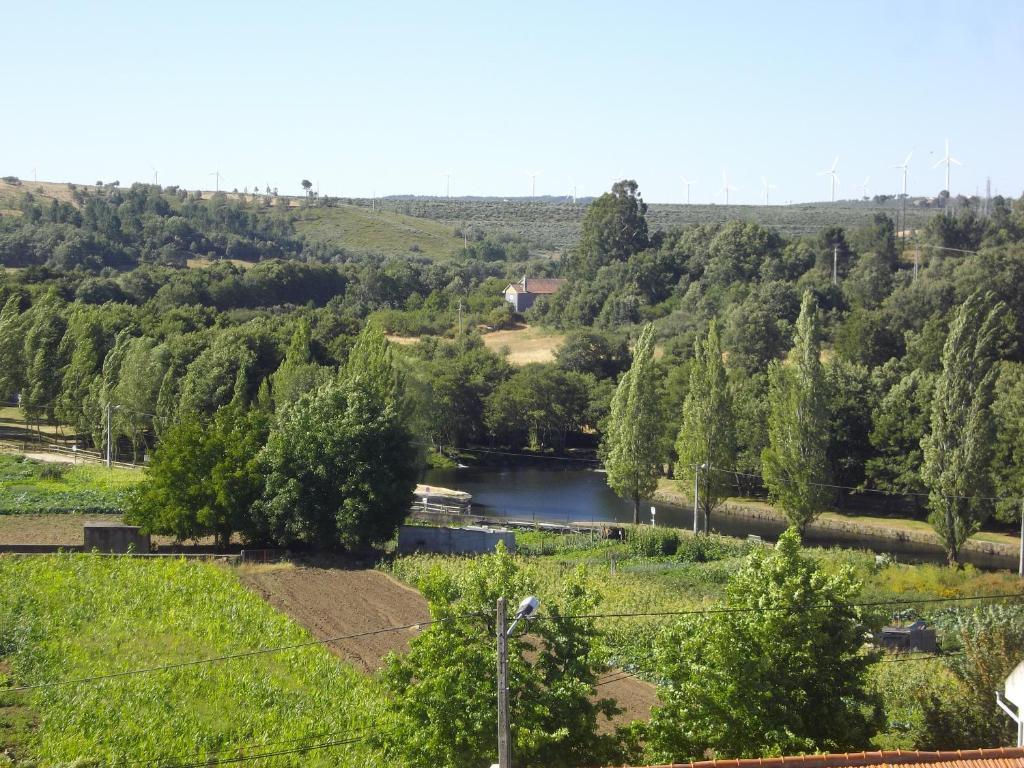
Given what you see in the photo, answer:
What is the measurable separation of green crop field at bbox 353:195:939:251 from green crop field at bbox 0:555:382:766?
11764 centimetres

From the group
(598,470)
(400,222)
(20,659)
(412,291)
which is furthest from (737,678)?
(400,222)

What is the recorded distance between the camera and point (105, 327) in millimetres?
58938

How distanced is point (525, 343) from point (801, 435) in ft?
131

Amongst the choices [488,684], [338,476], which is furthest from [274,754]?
[338,476]

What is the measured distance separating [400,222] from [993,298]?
98134mm

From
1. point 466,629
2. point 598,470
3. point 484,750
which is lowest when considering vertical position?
point 598,470

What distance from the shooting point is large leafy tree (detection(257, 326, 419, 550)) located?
108 ft

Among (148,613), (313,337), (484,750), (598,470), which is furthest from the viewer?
(313,337)

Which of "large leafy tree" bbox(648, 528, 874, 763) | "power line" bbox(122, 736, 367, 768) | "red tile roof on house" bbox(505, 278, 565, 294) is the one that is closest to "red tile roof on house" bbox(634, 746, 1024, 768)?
"large leafy tree" bbox(648, 528, 874, 763)

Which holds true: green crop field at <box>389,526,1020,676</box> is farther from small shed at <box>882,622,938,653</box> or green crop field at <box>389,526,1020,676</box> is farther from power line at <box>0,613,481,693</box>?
power line at <box>0,613,481,693</box>

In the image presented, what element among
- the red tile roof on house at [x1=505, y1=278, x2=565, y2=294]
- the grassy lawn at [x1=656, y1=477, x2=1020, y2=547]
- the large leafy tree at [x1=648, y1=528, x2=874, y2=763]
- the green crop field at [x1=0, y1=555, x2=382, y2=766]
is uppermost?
the red tile roof on house at [x1=505, y1=278, x2=565, y2=294]

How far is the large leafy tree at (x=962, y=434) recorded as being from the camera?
117ft

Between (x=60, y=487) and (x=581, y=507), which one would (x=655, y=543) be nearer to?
(x=581, y=507)

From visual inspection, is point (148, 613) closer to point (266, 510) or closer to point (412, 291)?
point (266, 510)
